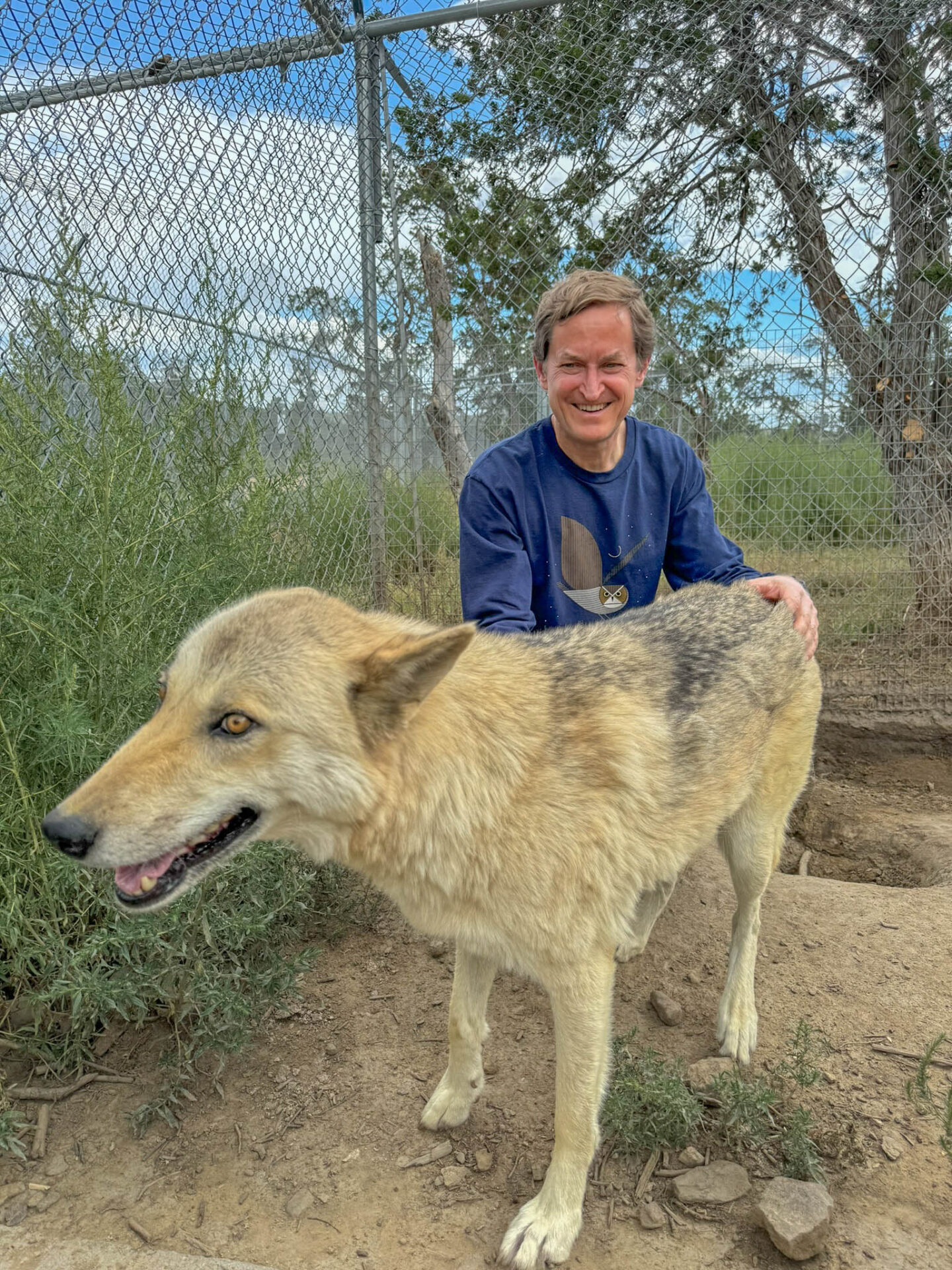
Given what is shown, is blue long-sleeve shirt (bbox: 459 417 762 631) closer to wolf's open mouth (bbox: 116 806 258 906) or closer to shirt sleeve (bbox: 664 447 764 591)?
shirt sleeve (bbox: 664 447 764 591)

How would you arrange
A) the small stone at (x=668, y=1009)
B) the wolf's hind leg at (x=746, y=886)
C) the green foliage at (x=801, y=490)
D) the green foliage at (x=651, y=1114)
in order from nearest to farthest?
the green foliage at (x=651, y=1114) → the wolf's hind leg at (x=746, y=886) → the small stone at (x=668, y=1009) → the green foliage at (x=801, y=490)

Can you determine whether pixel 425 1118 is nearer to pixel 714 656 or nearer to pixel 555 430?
pixel 714 656

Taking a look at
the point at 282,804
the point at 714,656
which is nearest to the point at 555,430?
the point at 714,656

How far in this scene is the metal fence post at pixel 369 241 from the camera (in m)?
5.28

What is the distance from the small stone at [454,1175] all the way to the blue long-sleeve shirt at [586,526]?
6.55 feet

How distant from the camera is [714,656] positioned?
2.74 metres

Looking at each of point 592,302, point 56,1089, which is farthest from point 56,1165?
point 592,302

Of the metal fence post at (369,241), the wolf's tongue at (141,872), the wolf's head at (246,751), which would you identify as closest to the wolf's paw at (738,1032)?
the wolf's head at (246,751)

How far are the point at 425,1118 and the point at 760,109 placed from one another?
6232mm

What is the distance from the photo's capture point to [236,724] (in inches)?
Answer: 75.5

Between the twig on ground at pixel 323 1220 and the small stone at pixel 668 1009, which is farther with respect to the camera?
the small stone at pixel 668 1009

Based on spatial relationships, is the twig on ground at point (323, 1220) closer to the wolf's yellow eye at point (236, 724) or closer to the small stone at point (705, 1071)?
the small stone at point (705, 1071)

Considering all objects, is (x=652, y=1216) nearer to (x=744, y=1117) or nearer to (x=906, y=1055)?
(x=744, y=1117)

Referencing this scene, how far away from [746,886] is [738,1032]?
52 centimetres
